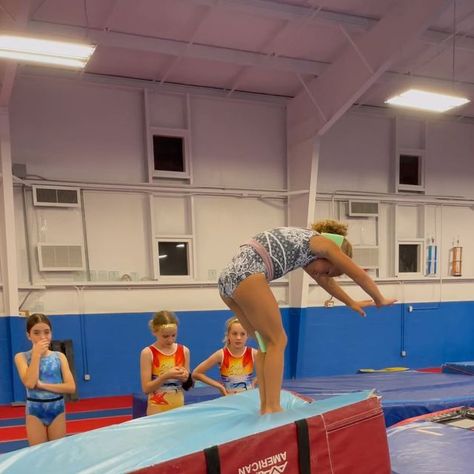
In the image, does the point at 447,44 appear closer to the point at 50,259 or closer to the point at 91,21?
the point at 91,21

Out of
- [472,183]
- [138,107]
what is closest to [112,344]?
[138,107]

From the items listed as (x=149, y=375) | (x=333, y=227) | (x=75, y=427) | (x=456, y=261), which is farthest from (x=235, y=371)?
(x=456, y=261)

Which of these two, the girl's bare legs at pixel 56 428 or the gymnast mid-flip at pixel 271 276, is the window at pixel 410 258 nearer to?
the gymnast mid-flip at pixel 271 276

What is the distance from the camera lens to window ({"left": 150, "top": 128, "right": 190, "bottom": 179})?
7.45 m

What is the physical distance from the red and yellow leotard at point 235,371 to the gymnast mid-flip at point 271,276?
124cm

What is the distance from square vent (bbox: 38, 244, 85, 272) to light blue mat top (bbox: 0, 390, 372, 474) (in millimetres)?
4721

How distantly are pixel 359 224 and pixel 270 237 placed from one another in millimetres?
6493

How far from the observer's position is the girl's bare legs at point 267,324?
2389mm

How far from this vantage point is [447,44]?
257 inches

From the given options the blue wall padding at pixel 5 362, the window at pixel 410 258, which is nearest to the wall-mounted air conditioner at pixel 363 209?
the window at pixel 410 258

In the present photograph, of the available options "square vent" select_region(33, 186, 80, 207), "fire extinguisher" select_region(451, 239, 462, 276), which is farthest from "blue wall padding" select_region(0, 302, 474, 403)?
"square vent" select_region(33, 186, 80, 207)

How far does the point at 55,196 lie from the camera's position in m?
6.78

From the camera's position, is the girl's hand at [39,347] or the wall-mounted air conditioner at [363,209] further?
the wall-mounted air conditioner at [363,209]

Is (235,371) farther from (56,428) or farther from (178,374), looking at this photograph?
(56,428)
